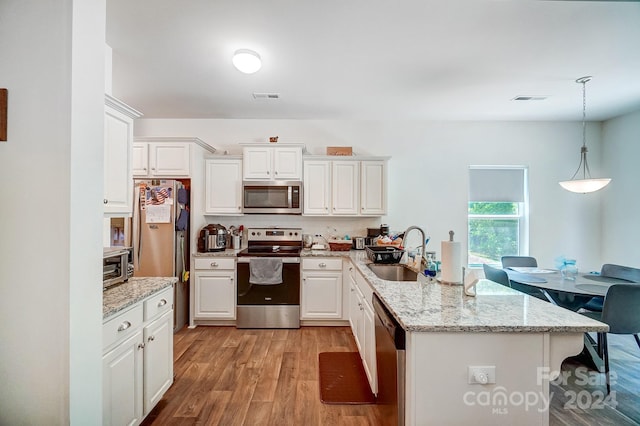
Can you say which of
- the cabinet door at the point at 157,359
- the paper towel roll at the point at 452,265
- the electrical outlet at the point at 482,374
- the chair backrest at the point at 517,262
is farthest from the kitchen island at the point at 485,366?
the chair backrest at the point at 517,262

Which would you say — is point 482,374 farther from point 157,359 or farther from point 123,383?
point 157,359

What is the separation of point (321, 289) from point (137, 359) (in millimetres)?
2108

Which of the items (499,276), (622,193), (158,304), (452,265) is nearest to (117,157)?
(158,304)

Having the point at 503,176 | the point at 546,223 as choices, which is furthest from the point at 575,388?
the point at 503,176

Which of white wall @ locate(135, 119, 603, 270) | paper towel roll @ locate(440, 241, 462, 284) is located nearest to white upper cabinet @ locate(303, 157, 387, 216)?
white wall @ locate(135, 119, 603, 270)

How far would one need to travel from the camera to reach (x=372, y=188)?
3.79 meters

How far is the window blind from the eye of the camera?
4133mm

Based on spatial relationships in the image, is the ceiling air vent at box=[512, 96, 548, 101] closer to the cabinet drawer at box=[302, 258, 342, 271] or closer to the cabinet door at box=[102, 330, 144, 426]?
the cabinet drawer at box=[302, 258, 342, 271]

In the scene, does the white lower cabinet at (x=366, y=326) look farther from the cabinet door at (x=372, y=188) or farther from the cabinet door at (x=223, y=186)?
the cabinet door at (x=223, y=186)

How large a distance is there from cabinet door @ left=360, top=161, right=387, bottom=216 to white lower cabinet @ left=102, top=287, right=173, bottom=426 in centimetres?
257

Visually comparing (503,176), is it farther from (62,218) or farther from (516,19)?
(62,218)

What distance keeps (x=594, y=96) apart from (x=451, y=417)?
3915 mm

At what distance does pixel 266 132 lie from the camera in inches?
160

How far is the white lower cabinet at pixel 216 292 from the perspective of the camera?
3416mm
